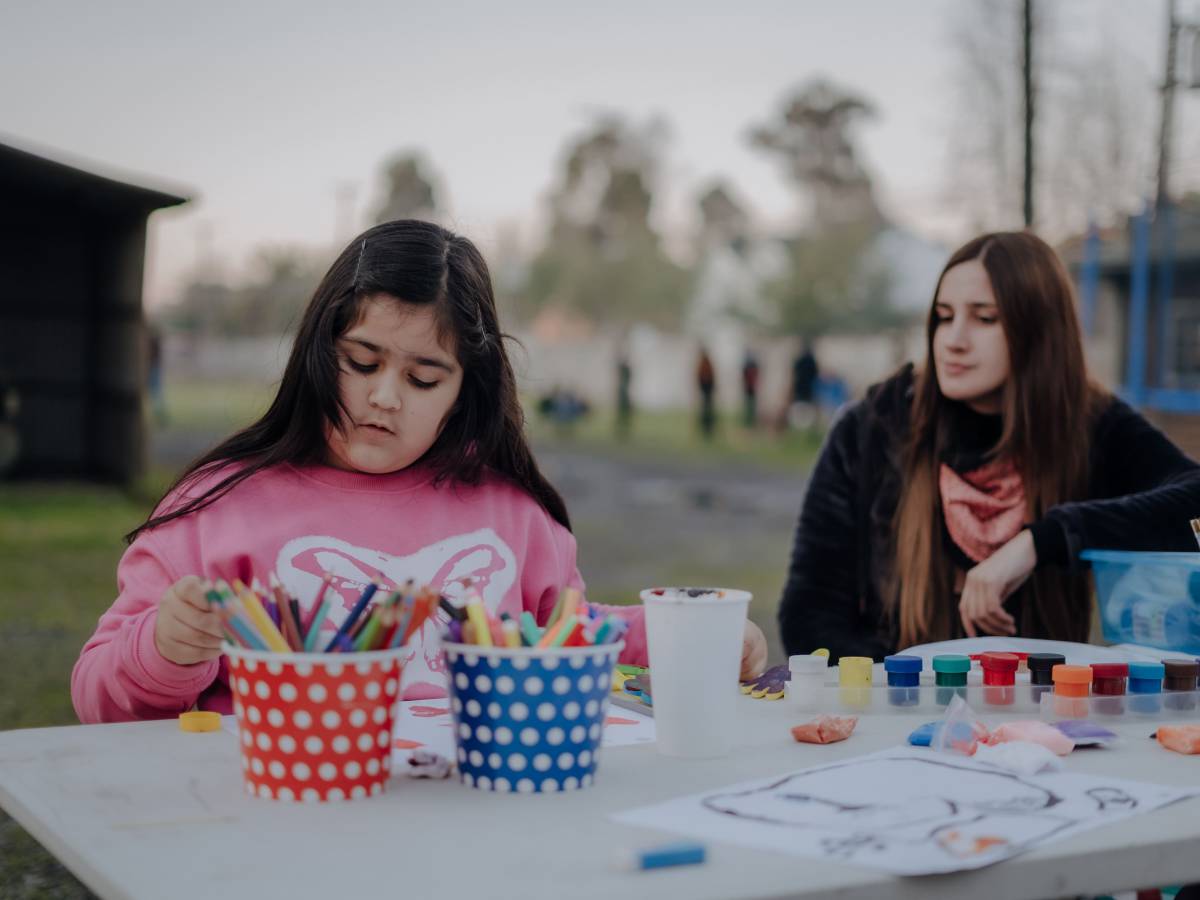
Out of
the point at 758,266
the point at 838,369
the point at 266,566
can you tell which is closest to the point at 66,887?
the point at 266,566

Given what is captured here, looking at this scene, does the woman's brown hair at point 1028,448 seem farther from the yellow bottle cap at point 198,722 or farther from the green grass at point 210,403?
the yellow bottle cap at point 198,722

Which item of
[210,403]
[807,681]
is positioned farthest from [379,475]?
[210,403]

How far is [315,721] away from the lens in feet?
3.95

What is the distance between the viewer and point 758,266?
35.2 m

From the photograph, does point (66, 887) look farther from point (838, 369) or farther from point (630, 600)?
point (838, 369)

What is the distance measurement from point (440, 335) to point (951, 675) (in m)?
0.83

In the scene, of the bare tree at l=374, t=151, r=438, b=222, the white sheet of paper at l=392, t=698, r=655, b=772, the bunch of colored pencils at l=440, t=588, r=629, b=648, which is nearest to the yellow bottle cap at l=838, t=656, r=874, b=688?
the white sheet of paper at l=392, t=698, r=655, b=772

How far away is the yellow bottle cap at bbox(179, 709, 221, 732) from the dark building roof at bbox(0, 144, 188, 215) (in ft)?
35.1

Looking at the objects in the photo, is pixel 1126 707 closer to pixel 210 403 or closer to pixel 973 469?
pixel 973 469

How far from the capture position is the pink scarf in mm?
2742

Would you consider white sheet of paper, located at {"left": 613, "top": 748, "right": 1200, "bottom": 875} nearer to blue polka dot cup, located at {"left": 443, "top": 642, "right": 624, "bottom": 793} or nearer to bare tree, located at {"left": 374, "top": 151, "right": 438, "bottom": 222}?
blue polka dot cup, located at {"left": 443, "top": 642, "right": 624, "bottom": 793}

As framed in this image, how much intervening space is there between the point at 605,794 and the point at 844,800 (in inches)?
8.3

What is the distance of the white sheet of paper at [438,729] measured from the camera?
140 centimetres

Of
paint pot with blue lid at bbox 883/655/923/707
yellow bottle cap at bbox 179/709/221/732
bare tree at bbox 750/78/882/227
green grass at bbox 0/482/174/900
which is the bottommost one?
green grass at bbox 0/482/174/900
